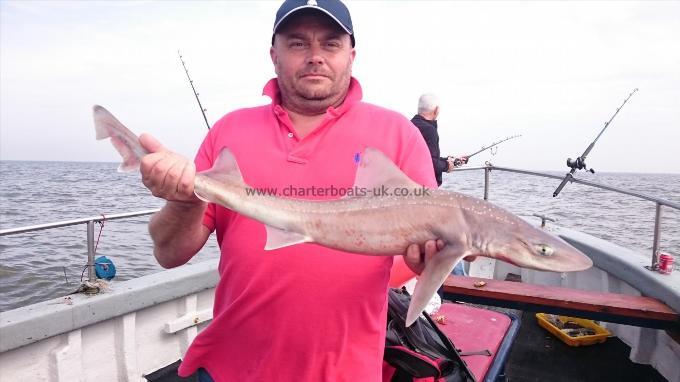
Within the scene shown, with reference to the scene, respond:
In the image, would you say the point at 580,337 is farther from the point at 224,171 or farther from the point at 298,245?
the point at 224,171

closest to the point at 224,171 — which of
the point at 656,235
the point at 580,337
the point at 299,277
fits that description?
the point at 299,277

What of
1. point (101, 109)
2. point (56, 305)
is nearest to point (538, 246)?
point (101, 109)

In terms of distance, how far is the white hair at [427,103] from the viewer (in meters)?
6.79

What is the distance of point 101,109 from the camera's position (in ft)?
7.42

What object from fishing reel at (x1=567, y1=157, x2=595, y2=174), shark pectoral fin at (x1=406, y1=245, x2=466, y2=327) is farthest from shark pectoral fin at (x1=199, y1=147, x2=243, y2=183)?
fishing reel at (x1=567, y1=157, x2=595, y2=174)

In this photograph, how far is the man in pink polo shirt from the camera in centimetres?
245

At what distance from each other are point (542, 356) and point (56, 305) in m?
5.15

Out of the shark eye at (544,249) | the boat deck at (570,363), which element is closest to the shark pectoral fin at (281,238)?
the shark eye at (544,249)

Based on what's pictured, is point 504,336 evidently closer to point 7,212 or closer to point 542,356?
point 542,356

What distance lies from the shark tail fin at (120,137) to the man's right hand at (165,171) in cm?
6

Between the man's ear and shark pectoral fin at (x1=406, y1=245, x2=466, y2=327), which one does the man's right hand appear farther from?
shark pectoral fin at (x1=406, y1=245, x2=466, y2=327)

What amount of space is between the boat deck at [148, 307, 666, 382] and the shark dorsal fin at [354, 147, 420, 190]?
3.36 metres

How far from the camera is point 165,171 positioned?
2.17 m

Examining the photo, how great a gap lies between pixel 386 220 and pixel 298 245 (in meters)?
0.47
